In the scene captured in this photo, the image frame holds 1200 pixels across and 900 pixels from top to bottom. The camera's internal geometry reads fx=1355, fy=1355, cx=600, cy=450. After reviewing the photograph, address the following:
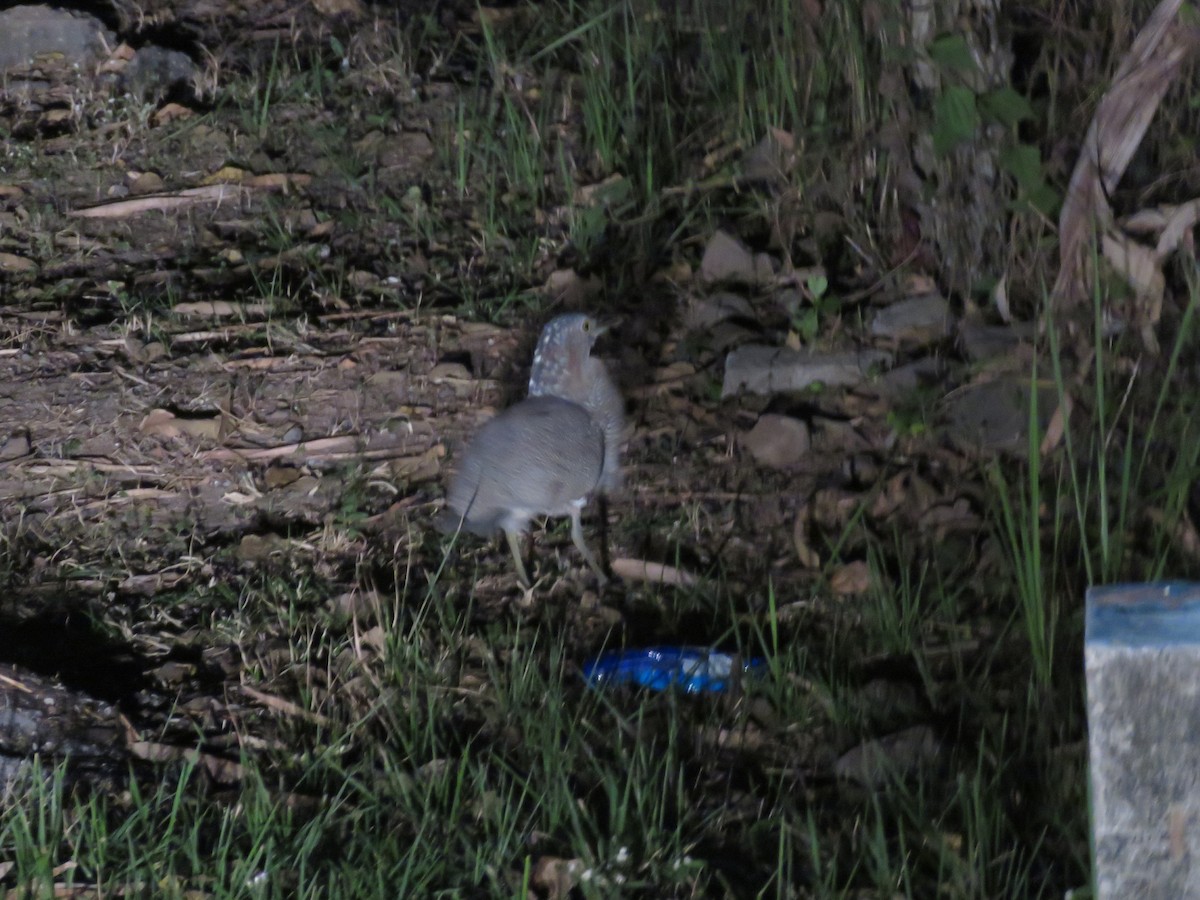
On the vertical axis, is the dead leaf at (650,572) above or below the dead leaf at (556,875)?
above

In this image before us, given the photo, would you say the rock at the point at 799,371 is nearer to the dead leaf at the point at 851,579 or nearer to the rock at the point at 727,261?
the rock at the point at 727,261

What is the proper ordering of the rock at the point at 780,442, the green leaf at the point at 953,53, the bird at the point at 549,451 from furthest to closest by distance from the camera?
the rock at the point at 780,442 → the green leaf at the point at 953,53 → the bird at the point at 549,451

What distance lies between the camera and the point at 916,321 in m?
4.58

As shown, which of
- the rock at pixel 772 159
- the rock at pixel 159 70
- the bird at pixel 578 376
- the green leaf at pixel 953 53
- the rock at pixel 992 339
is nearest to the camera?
the bird at pixel 578 376

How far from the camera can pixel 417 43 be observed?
A: 641 centimetres

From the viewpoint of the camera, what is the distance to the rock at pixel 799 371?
448 centimetres

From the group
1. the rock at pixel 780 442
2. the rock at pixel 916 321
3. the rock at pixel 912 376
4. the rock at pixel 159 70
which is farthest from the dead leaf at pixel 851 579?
the rock at pixel 159 70

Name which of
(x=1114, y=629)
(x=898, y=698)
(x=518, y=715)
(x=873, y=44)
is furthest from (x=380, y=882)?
(x=873, y=44)

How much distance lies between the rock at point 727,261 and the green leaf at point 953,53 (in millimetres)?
1109

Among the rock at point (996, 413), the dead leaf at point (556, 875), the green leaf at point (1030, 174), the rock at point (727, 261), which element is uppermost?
the green leaf at point (1030, 174)

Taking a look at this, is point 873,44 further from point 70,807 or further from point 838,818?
point 70,807

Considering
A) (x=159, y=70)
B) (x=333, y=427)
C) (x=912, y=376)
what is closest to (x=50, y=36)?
(x=159, y=70)

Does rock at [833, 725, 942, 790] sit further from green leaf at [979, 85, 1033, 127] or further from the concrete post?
green leaf at [979, 85, 1033, 127]

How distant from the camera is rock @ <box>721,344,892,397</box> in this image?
14.7 ft
